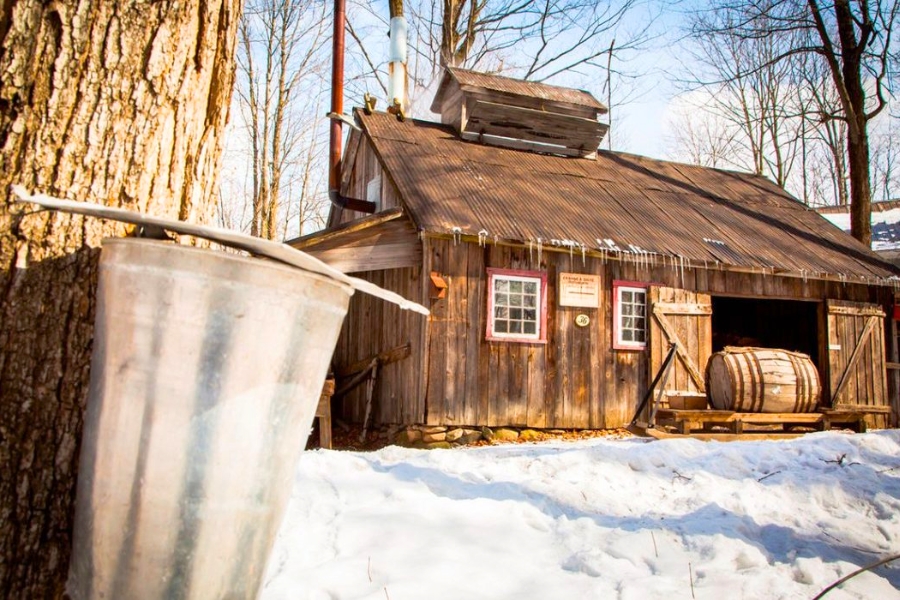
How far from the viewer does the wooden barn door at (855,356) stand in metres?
11.7

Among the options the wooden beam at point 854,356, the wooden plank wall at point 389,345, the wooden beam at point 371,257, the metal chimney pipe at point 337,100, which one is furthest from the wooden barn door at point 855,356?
the metal chimney pipe at point 337,100

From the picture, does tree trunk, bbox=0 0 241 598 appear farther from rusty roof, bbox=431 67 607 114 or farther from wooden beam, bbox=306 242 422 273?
rusty roof, bbox=431 67 607 114

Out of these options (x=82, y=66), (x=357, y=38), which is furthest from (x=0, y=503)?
(x=357, y=38)

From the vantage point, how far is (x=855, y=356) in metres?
11.9

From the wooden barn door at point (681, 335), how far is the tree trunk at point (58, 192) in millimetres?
9418

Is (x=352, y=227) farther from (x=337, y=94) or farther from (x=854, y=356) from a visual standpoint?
(x=854, y=356)

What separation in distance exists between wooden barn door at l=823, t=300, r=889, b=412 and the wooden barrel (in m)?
2.62

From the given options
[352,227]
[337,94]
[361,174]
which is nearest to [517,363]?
[352,227]

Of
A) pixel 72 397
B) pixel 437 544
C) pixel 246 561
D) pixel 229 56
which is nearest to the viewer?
pixel 246 561

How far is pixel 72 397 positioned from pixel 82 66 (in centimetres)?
93

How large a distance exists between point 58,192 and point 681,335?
10.1 metres

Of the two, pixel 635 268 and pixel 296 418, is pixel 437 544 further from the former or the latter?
pixel 635 268

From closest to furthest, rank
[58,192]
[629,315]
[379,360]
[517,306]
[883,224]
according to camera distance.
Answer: [58,192], [517,306], [379,360], [629,315], [883,224]

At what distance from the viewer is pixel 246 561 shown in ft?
5.50
